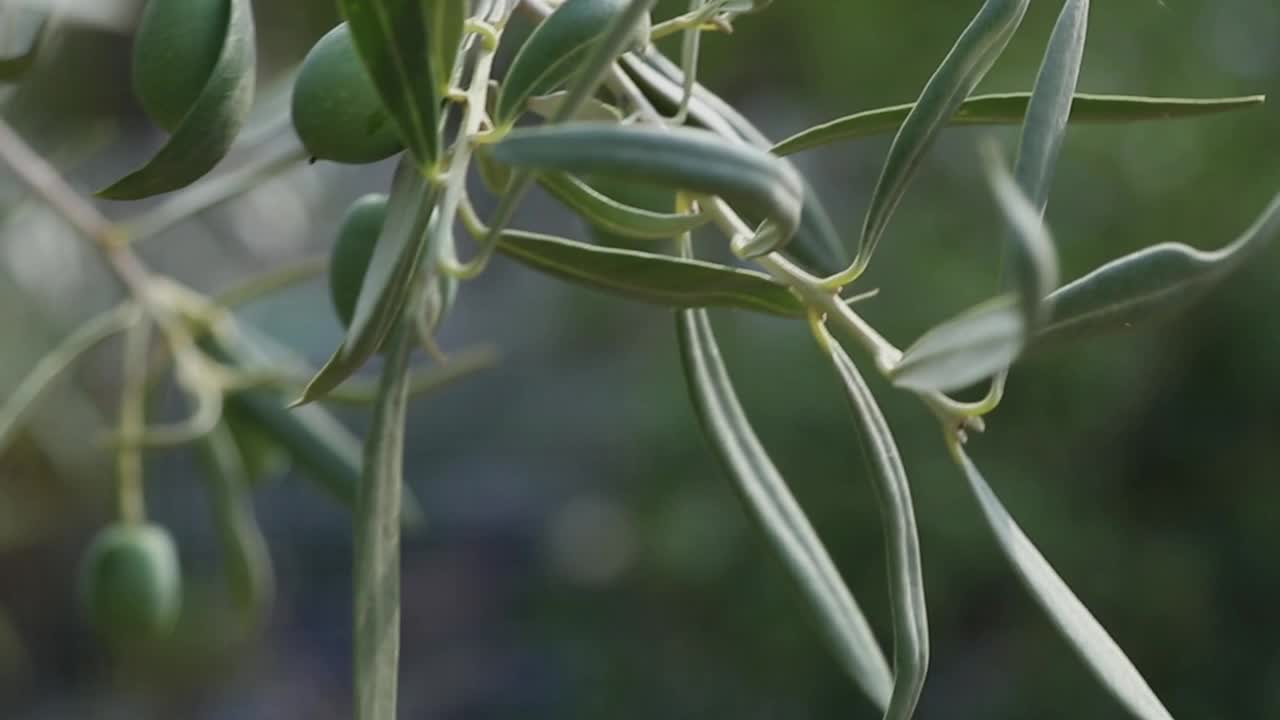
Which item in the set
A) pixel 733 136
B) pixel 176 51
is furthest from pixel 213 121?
pixel 733 136

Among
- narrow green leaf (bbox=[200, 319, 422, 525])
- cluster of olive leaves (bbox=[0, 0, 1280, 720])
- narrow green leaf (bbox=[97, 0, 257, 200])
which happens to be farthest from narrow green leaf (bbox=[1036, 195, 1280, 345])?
narrow green leaf (bbox=[200, 319, 422, 525])

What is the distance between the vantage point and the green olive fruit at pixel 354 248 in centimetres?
41

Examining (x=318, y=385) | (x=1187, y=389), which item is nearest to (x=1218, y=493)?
(x=1187, y=389)

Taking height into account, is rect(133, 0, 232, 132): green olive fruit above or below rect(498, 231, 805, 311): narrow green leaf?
above

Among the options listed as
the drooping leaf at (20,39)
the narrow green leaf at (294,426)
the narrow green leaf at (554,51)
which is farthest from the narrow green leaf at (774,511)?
the narrow green leaf at (294,426)

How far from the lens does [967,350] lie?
0.91ft

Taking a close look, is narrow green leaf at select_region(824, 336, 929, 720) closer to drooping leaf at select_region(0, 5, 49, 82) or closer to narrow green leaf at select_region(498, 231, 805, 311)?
narrow green leaf at select_region(498, 231, 805, 311)

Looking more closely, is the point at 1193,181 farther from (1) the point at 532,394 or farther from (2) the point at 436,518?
(2) the point at 436,518

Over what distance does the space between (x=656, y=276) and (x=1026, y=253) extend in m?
0.16

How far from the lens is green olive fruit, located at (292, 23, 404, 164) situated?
1.19 ft

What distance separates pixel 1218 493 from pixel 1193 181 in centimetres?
41

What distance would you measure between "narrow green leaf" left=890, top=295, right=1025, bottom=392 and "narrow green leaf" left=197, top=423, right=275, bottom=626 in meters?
0.55

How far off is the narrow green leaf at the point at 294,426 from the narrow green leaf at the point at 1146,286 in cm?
51

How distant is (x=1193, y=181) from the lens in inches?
72.6
